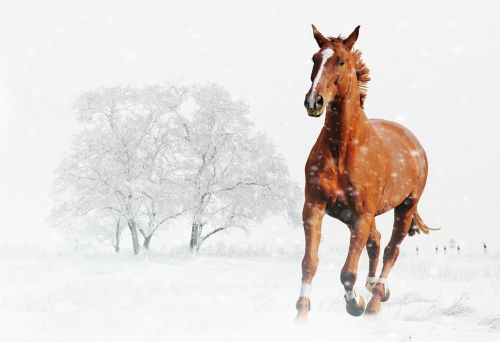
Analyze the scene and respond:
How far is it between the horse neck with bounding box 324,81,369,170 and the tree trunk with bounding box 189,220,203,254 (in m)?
18.9

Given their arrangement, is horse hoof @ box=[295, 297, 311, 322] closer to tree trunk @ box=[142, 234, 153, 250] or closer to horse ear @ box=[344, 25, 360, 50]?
horse ear @ box=[344, 25, 360, 50]

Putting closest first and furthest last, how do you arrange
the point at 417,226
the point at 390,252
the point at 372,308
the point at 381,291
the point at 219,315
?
1. the point at 219,315
2. the point at 372,308
3. the point at 381,291
4. the point at 390,252
5. the point at 417,226

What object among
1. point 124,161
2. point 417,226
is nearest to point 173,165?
point 124,161

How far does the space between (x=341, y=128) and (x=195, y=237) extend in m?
19.3

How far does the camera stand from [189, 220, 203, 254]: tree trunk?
23547 mm

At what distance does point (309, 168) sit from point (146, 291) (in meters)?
6.39

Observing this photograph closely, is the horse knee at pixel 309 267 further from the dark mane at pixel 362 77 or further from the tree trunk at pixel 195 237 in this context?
the tree trunk at pixel 195 237

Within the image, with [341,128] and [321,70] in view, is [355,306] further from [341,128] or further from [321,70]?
[321,70]

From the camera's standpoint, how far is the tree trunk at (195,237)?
2355 cm

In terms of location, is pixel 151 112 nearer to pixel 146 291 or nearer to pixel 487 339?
pixel 146 291

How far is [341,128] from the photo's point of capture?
16.2 ft

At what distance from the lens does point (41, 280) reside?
13641mm

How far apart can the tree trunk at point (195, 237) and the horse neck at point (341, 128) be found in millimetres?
18882

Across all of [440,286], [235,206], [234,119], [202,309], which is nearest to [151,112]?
[234,119]
